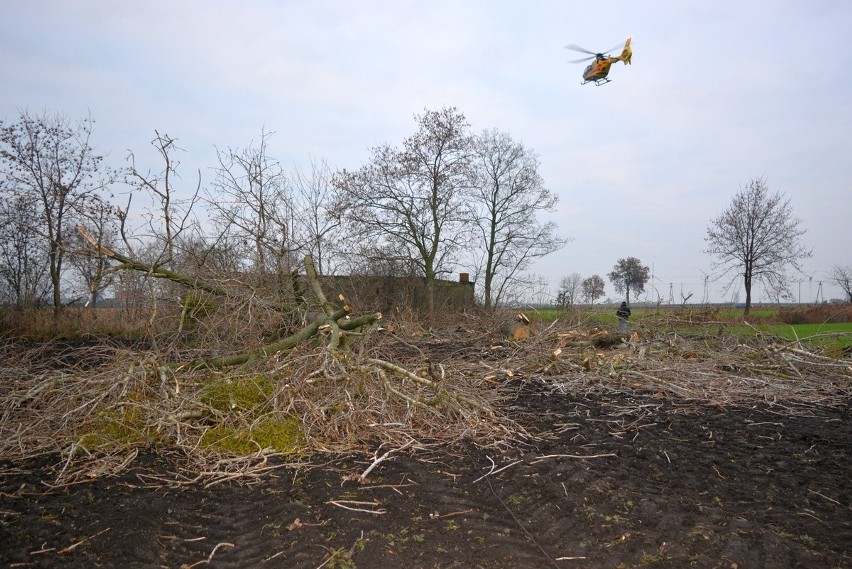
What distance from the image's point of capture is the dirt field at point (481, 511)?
295 centimetres

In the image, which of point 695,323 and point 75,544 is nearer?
point 75,544

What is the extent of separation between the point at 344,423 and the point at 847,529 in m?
3.39

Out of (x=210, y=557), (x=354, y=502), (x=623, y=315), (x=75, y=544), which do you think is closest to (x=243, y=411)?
(x=354, y=502)

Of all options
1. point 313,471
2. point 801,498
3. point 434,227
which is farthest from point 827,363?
point 434,227

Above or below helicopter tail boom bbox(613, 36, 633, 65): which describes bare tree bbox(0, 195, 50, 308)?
below

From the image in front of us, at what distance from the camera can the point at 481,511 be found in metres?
Answer: 3.52

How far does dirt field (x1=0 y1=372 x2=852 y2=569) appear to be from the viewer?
295 centimetres

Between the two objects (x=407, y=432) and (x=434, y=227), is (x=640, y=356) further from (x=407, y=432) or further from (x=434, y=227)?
(x=434, y=227)

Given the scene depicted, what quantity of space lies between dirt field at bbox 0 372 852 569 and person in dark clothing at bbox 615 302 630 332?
5.90 m

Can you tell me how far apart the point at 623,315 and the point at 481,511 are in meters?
8.17

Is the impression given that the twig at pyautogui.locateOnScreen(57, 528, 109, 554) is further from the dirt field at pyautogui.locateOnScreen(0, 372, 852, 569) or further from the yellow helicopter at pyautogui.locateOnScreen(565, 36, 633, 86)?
the yellow helicopter at pyautogui.locateOnScreen(565, 36, 633, 86)

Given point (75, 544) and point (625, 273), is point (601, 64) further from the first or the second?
point (625, 273)

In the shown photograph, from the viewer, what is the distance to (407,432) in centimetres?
516

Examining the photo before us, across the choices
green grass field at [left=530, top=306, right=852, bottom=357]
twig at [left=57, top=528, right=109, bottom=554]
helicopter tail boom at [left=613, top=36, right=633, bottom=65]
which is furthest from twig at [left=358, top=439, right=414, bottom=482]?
helicopter tail boom at [left=613, top=36, right=633, bottom=65]
